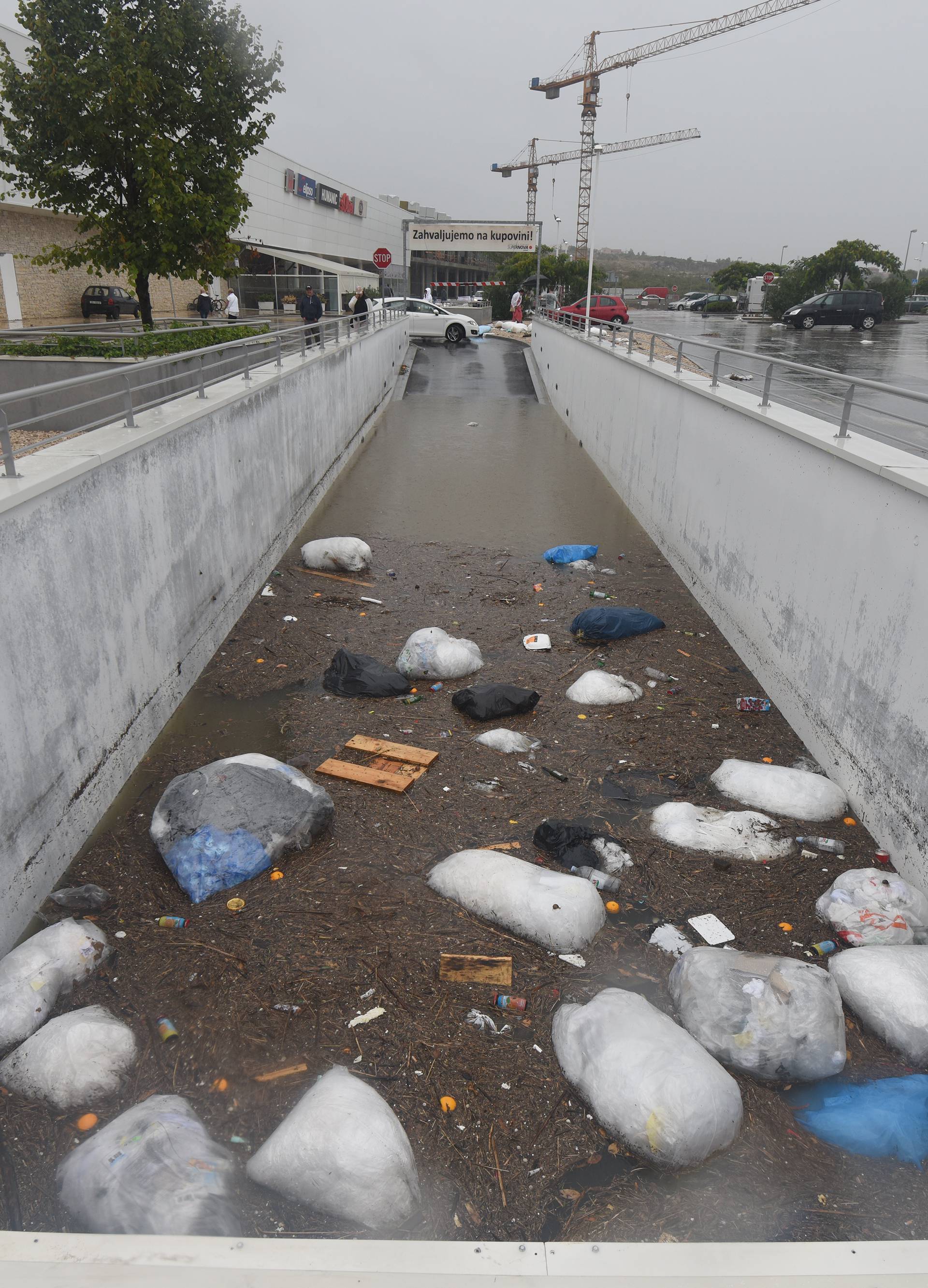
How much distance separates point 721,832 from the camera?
4496mm

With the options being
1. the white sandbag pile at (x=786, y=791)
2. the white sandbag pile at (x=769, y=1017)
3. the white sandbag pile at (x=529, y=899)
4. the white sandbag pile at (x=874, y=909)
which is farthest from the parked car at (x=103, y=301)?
the white sandbag pile at (x=769, y=1017)

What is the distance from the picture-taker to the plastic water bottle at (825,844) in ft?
14.5

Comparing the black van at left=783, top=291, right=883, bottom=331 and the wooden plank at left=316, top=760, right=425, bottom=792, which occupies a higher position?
the black van at left=783, top=291, right=883, bottom=331

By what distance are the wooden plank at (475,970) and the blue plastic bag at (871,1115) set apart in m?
Answer: 1.16

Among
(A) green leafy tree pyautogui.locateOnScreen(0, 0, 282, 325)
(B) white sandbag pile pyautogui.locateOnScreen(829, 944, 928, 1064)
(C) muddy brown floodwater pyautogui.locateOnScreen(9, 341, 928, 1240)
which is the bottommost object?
(C) muddy brown floodwater pyautogui.locateOnScreen(9, 341, 928, 1240)

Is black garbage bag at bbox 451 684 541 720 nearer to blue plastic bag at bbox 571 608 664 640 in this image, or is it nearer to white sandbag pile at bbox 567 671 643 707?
white sandbag pile at bbox 567 671 643 707

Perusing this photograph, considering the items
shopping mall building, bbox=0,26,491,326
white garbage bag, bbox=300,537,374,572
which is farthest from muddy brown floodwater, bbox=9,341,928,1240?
shopping mall building, bbox=0,26,491,326

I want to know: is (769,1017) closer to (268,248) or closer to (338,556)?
(338,556)

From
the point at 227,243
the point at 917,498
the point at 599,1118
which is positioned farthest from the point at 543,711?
the point at 227,243

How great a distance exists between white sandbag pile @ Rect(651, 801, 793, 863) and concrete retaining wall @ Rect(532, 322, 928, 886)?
1.89ft

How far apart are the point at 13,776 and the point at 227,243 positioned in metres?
14.7

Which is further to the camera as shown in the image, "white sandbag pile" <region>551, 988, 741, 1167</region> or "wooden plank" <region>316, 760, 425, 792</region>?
"wooden plank" <region>316, 760, 425, 792</region>

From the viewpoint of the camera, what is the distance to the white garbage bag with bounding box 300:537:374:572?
8992mm

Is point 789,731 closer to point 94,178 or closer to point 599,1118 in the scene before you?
point 599,1118
